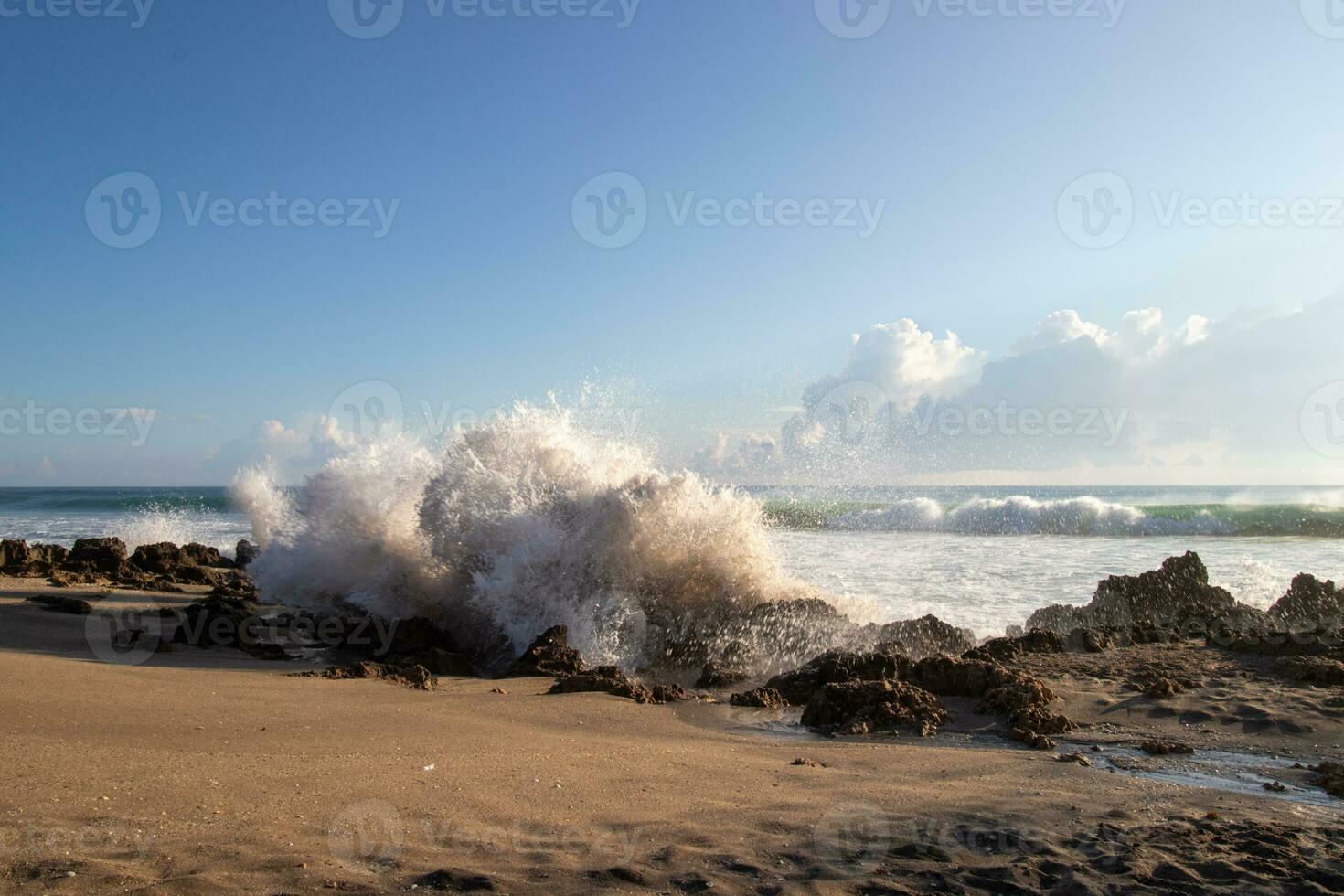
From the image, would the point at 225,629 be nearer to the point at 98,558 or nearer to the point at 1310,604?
the point at 98,558

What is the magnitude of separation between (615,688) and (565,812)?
3153 millimetres

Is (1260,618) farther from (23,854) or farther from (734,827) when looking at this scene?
(23,854)

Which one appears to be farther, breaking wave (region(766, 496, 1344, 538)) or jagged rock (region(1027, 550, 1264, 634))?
breaking wave (region(766, 496, 1344, 538))

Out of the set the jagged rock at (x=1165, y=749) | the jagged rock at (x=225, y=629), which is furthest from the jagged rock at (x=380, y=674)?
the jagged rock at (x=1165, y=749)

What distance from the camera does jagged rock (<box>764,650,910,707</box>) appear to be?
6.48 meters

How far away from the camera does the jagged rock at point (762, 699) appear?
641 centimetres

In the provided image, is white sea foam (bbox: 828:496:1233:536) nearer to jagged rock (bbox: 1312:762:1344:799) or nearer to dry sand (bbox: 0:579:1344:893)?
jagged rock (bbox: 1312:762:1344:799)

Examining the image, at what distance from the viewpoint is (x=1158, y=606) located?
9.24m

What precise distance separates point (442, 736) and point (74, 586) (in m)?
9.72

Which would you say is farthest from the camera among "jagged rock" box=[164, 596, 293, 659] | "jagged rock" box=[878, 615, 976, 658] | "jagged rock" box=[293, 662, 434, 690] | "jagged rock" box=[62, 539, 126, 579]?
"jagged rock" box=[62, 539, 126, 579]

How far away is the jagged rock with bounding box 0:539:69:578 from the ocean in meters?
3.77

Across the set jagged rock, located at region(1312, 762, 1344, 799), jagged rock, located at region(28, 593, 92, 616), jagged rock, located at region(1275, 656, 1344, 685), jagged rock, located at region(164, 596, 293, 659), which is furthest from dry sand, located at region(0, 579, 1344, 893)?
jagged rock, located at region(28, 593, 92, 616)

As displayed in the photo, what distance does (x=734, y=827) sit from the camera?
3504mm

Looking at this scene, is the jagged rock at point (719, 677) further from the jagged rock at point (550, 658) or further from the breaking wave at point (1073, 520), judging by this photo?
the breaking wave at point (1073, 520)
